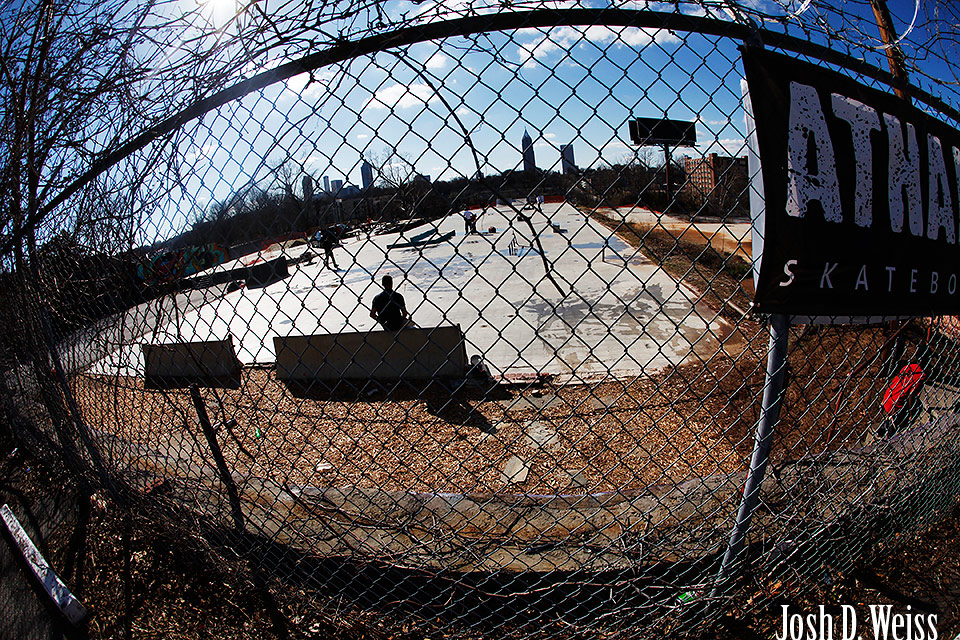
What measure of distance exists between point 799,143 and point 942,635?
2082 mm

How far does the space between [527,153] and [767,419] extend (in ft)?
4.17

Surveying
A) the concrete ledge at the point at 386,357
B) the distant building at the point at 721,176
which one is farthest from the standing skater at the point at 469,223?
the concrete ledge at the point at 386,357

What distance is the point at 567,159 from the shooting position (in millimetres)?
1635

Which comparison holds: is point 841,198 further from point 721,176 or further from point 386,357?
point 386,357

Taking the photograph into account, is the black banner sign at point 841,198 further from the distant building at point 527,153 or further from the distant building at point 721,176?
the distant building at point 527,153

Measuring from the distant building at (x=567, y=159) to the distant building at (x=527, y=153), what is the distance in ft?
0.33

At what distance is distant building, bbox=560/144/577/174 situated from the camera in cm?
161

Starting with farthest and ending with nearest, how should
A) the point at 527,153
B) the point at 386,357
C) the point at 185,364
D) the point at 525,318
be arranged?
the point at 525,318 < the point at 386,357 < the point at 185,364 < the point at 527,153

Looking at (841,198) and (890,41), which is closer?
(841,198)

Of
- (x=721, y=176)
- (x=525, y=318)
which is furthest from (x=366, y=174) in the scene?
(x=525, y=318)

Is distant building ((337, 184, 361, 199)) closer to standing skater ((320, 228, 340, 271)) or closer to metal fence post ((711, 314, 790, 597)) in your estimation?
standing skater ((320, 228, 340, 271))

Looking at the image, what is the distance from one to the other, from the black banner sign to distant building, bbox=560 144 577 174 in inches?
22.9

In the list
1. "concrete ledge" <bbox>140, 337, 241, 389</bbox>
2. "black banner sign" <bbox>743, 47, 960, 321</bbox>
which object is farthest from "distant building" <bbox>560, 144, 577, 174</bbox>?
"concrete ledge" <bbox>140, 337, 241, 389</bbox>

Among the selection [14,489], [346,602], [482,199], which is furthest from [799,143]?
[14,489]
